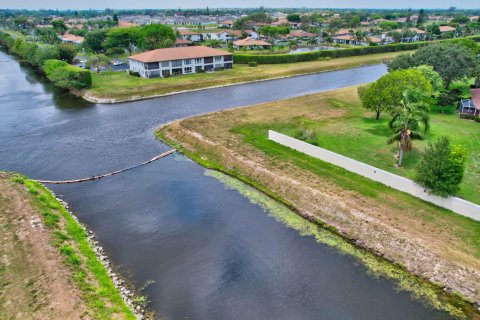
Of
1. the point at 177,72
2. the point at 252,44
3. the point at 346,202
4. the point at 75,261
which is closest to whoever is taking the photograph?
the point at 75,261

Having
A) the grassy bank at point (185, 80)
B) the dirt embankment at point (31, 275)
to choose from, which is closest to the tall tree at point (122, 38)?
the grassy bank at point (185, 80)

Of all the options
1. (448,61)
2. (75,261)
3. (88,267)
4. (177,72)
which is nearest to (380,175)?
(88,267)

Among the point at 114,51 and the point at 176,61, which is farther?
the point at 114,51

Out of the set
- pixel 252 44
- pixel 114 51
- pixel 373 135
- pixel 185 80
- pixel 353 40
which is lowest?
pixel 373 135

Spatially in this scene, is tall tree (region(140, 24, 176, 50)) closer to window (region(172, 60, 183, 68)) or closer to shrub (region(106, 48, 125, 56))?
shrub (region(106, 48, 125, 56))

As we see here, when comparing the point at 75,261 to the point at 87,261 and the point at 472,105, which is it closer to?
the point at 87,261

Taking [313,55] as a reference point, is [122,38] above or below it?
above

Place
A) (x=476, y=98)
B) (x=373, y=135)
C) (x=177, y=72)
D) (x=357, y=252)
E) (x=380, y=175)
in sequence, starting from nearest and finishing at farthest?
(x=357, y=252) → (x=380, y=175) → (x=373, y=135) → (x=476, y=98) → (x=177, y=72)

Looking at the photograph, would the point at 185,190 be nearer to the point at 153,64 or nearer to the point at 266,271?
the point at 266,271

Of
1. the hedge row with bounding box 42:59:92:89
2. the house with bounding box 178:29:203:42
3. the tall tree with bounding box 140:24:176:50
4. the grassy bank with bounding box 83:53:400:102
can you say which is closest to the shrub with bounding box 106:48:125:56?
the tall tree with bounding box 140:24:176:50
